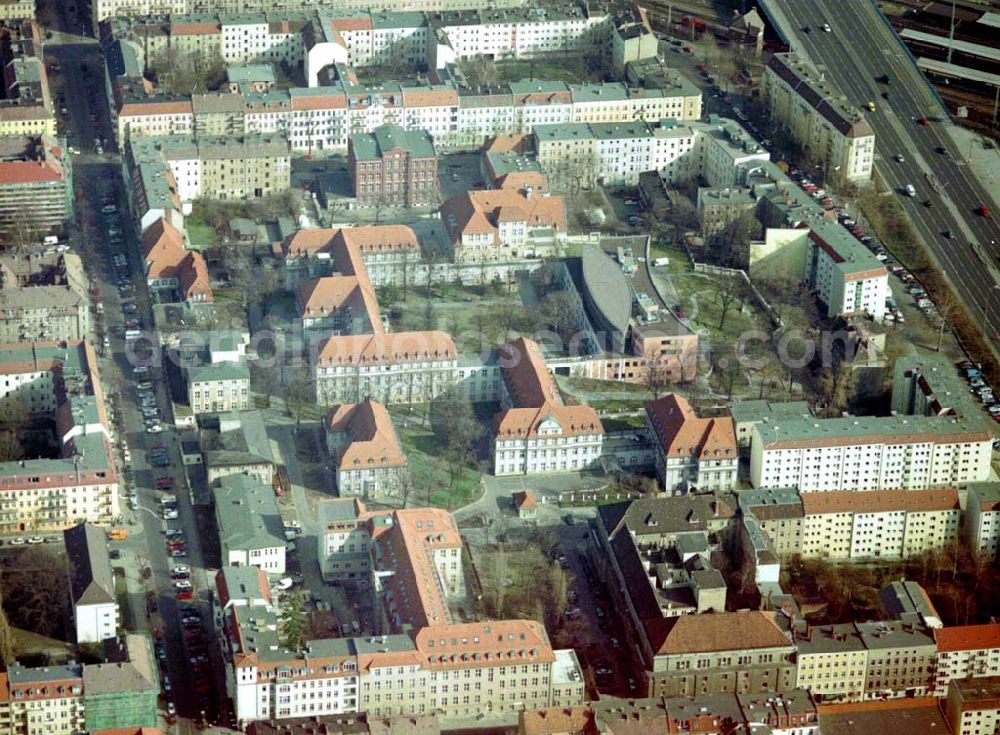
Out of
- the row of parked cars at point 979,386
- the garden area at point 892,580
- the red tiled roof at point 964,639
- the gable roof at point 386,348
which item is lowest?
the garden area at point 892,580

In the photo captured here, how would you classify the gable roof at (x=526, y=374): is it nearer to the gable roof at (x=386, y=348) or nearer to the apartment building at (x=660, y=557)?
the gable roof at (x=386, y=348)

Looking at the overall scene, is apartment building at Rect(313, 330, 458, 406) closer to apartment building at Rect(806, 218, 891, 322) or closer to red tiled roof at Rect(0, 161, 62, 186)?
apartment building at Rect(806, 218, 891, 322)

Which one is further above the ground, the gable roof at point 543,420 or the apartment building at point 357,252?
the apartment building at point 357,252

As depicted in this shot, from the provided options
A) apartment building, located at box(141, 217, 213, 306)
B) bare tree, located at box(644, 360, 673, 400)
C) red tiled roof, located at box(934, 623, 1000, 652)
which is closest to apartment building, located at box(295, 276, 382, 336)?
apartment building, located at box(141, 217, 213, 306)

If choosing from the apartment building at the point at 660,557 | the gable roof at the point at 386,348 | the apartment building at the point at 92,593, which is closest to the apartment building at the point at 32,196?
the gable roof at the point at 386,348

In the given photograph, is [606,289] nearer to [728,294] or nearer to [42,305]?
[728,294]

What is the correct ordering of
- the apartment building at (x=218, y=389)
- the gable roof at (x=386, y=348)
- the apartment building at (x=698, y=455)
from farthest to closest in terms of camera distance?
the gable roof at (x=386, y=348) → the apartment building at (x=218, y=389) → the apartment building at (x=698, y=455)

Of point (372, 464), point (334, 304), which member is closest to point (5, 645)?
point (372, 464)
